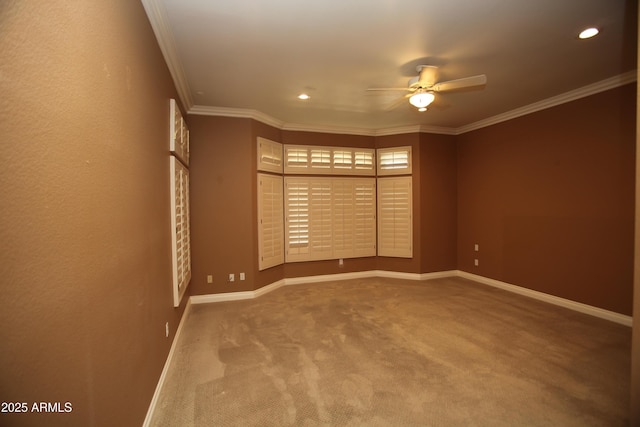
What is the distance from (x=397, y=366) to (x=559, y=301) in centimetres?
297

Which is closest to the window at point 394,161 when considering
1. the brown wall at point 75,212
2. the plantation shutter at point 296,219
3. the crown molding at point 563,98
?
the crown molding at point 563,98

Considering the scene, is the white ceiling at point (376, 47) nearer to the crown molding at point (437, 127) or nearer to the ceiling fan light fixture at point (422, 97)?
the crown molding at point (437, 127)

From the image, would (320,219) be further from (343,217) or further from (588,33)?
(588,33)

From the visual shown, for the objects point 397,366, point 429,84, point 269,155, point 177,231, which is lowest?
point 397,366

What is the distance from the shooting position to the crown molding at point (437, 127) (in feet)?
11.3

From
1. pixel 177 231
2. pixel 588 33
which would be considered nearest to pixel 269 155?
pixel 177 231

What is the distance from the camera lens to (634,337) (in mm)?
1363

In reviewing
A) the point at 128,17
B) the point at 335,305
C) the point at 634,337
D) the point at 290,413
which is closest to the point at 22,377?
the point at 290,413

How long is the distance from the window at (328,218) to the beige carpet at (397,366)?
1.30 m

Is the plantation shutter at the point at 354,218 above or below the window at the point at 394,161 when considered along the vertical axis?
below

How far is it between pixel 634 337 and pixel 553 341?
194 cm

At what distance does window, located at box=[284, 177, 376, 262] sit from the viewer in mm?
5059

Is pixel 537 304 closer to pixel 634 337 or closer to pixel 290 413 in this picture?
pixel 634 337

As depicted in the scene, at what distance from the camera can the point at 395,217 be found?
5.45 m
